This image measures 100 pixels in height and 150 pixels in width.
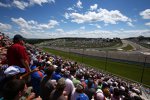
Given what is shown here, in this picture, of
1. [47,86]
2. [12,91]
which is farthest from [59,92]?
[12,91]

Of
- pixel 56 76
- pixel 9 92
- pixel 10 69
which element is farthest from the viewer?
pixel 56 76

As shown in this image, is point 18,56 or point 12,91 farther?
point 18,56

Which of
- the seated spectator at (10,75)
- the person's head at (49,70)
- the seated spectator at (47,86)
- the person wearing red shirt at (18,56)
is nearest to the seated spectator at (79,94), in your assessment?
the seated spectator at (47,86)

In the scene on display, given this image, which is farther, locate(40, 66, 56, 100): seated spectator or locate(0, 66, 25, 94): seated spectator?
locate(40, 66, 56, 100): seated spectator

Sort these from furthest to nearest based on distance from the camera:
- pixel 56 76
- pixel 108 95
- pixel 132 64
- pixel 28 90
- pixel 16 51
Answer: pixel 132 64, pixel 108 95, pixel 56 76, pixel 16 51, pixel 28 90

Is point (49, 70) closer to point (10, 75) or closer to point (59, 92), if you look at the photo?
point (59, 92)

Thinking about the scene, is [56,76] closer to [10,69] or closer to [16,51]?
[16,51]

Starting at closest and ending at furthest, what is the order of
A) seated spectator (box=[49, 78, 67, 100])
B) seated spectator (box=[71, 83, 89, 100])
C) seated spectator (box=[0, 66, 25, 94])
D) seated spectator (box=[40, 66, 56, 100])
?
1. seated spectator (box=[0, 66, 25, 94])
2. seated spectator (box=[49, 78, 67, 100])
3. seated spectator (box=[71, 83, 89, 100])
4. seated spectator (box=[40, 66, 56, 100])

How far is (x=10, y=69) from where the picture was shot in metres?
3.73

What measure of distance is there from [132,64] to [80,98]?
41.0 meters

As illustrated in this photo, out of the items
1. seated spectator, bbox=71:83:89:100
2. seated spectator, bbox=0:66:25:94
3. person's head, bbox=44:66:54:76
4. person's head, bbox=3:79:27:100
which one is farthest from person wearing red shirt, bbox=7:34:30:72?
person's head, bbox=3:79:27:100

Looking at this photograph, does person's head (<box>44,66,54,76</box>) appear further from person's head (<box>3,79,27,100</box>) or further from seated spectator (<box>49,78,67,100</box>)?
person's head (<box>3,79,27,100</box>)

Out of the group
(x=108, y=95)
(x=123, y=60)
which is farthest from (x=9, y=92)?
(x=123, y=60)

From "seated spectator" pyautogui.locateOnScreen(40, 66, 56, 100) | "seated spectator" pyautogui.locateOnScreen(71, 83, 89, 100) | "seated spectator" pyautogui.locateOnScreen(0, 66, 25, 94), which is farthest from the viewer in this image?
"seated spectator" pyautogui.locateOnScreen(40, 66, 56, 100)
